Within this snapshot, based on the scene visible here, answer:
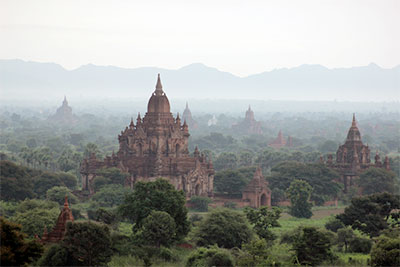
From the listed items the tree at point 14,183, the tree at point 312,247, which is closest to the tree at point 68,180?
the tree at point 14,183

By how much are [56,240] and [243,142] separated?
11731cm

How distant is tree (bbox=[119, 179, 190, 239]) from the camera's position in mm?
39531

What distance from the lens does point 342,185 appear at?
213ft

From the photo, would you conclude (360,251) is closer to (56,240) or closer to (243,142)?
(56,240)

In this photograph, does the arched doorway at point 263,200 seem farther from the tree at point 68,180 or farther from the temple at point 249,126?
the temple at point 249,126

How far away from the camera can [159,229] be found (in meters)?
36.8

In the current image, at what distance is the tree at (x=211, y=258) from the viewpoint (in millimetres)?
32562

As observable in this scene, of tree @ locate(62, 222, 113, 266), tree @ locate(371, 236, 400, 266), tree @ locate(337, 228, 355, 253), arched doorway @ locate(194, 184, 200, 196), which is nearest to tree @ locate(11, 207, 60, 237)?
tree @ locate(62, 222, 113, 266)

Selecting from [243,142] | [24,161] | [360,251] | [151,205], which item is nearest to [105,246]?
[151,205]

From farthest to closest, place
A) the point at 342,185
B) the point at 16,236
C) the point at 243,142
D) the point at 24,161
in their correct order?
the point at 243,142 → the point at 24,161 → the point at 342,185 → the point at 16,236

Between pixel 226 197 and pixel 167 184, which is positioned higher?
pixel 167 184

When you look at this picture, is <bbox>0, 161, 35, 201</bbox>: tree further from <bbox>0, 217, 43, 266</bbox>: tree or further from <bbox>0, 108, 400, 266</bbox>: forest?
<bbox>0, 217, 43, 266</bbox>: tree

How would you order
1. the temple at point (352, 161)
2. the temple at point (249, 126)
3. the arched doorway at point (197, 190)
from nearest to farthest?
the arched doorway at point (197, 190)
the temple at point (352, 161)
the temple at point (249, 126)

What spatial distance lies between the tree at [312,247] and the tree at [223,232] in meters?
4.33
